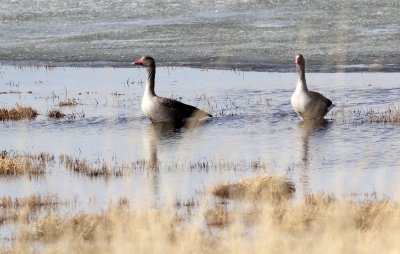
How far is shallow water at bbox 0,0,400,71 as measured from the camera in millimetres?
31516

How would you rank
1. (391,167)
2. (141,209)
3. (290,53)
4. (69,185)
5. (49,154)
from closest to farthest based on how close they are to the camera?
(141,209) → (69,185) → (391,167) → (49,154) → (290,53)

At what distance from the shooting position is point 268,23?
40.8m

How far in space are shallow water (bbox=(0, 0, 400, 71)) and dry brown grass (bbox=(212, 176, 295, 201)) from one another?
17.2 metres

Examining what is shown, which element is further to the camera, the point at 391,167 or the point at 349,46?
the point at 349,46

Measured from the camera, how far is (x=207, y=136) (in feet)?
55.0

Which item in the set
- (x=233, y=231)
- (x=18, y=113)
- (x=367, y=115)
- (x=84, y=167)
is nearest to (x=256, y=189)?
(x=233, y=231)

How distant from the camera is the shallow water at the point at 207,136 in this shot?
11.9 metres

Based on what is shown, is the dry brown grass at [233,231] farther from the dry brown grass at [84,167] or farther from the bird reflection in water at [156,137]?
the dry brown grass at [84,167]

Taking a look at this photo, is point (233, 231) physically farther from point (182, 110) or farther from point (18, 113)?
point (18, 113)

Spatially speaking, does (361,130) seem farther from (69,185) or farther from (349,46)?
(349,46)

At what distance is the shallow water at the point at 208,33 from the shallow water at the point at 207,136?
4.26 metres

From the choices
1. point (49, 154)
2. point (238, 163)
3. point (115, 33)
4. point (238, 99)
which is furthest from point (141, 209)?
point (115, 33)

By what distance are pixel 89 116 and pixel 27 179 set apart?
717 cm

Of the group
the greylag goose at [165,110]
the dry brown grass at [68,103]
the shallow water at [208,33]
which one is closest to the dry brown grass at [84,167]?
the greylag goose at [165,110]
